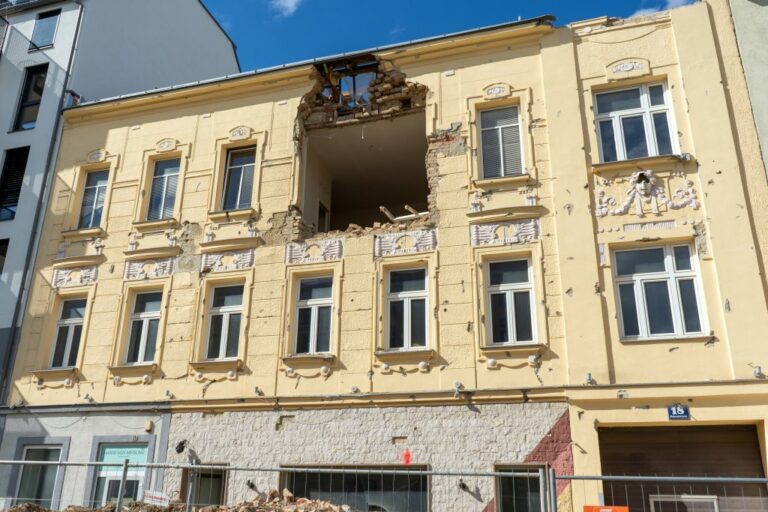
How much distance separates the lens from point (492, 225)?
1216 centimetres

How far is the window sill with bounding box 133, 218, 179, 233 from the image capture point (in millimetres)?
14219

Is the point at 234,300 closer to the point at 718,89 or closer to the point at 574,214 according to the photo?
the point at 574,214

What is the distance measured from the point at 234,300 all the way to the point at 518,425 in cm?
615

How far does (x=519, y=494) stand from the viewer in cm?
1039

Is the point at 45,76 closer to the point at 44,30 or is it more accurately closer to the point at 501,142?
the point at 44,30

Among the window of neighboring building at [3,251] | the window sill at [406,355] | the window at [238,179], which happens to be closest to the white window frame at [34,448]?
the window of neighboring building at [3,251]

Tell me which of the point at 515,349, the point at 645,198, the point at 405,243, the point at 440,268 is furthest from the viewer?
the point at 405,243

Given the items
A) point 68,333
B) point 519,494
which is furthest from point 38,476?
point 519,494

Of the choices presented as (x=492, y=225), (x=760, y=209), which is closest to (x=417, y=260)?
(x=492, y=225)

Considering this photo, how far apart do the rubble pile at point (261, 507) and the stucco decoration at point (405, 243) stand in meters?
4.65

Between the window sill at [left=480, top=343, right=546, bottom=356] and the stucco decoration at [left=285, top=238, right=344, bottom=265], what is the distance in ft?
11.6

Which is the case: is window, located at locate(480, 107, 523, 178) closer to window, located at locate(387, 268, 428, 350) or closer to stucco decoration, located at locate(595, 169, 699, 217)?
stucco decoration, located at locate(595, 169, 699, 217)

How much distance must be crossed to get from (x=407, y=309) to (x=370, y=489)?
A: 10.5ft

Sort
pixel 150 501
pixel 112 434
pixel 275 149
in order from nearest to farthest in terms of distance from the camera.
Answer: pixel 150 501
pixel 112 434
pixel 275 149
